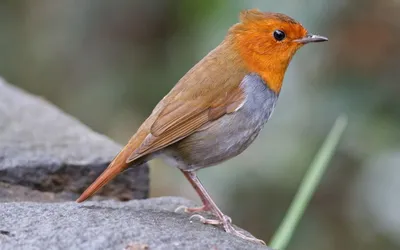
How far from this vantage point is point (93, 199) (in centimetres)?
391

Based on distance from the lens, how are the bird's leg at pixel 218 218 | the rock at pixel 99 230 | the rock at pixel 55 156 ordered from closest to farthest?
the rock at pixel 99 230 < the bird's leg at pixel 218 218 < the rock at pixel 55 156

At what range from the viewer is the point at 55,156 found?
12.9 feet

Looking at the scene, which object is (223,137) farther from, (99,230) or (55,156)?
(99,230)

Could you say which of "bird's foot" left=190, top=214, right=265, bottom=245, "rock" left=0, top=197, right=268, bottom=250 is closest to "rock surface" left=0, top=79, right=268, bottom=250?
"rock" left=0, top=197, right=268, bottom=250

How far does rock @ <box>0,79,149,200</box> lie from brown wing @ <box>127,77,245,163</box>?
599 mm

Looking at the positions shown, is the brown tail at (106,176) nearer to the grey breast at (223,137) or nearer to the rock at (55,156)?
the grey breast at (223,137)

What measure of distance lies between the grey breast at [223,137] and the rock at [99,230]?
0.44m

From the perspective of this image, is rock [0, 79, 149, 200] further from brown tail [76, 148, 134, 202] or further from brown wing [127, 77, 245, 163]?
brown wing [127, 77, 245, 163]

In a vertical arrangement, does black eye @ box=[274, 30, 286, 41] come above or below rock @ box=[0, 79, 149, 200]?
above

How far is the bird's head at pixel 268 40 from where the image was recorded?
12.5 feet

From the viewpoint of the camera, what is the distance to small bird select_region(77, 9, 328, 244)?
345 centimetres

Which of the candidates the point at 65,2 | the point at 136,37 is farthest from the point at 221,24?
the point at 65,2

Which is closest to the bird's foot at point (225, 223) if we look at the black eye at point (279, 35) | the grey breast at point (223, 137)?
the grey breast at point (223, 137)

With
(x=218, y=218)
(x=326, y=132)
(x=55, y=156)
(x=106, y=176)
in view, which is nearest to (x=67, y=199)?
(x=55, y=156)
